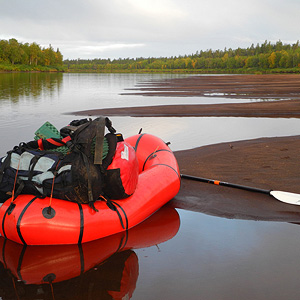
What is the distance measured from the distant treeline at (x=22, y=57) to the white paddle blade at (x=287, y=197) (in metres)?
95.3

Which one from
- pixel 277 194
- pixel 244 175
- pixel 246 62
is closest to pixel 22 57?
pixel 246 62

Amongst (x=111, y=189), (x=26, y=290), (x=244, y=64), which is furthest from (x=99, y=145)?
(x=244, y=64)

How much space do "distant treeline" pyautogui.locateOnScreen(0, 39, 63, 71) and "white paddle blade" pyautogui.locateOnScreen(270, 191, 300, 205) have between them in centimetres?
9529

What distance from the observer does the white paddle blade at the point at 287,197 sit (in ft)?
17.9

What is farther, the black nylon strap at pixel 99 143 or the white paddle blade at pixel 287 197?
the white paddle blade at pixel 287 197

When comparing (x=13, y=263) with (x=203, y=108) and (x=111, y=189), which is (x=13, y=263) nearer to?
(x=111, y=189)

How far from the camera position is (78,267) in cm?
393

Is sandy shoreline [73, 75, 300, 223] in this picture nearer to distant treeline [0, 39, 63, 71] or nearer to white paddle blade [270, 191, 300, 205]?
white paddle blade [270, 191, 300, 205]

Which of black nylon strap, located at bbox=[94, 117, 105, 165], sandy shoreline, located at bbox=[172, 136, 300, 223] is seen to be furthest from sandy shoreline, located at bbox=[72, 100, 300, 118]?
black nylon strap, located at bbox=[94, 117, 105, 165]

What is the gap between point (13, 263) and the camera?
3.99m

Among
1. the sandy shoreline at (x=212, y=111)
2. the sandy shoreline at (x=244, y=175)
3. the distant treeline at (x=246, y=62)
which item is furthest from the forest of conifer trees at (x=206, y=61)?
the sandy shoreline at (x=244, y=175)

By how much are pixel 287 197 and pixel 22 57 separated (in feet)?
401

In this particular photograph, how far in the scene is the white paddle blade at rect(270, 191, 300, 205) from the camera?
5.44 m

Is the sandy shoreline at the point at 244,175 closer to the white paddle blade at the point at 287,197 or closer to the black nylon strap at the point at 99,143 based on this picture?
the white paddle blade at the point at 287,197
